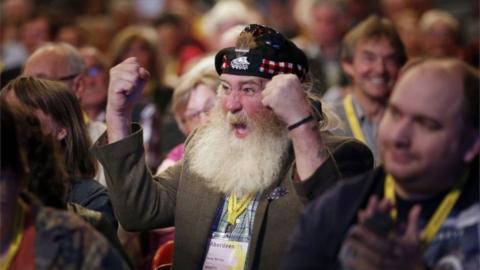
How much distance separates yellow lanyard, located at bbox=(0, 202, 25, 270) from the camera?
13.1 feet

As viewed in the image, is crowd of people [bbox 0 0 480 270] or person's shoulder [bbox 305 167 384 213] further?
person's shoulder [bbox 305 167 384 213]

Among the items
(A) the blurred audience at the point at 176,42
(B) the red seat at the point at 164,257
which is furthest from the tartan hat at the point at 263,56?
(A) the blurred audience at the point at 176,42

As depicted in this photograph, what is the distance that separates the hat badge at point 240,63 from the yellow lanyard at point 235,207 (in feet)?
1.93

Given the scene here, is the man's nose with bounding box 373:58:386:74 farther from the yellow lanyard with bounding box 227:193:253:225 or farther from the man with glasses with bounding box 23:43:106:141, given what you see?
the yellow lanyard with bounding box 227:193:253:225

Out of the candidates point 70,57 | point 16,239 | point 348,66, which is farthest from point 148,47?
point 16,239

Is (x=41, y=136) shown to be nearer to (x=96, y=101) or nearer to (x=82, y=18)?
(x=96, y=101)

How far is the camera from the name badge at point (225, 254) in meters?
5.00

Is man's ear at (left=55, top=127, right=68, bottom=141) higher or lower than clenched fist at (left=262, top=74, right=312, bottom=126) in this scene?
lower

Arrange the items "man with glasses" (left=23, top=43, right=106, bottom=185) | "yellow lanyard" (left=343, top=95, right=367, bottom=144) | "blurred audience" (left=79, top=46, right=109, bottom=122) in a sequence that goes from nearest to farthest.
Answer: "man with glasses" (left=23, top=43, right=106, bottom=185) < "yellow lanyard" (left=343, top=95, right=367, bottom=144) < "blurred audience" (left=79, top=46, right=109, bottom=122)

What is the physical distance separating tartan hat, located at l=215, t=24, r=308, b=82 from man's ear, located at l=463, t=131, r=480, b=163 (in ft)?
4.63

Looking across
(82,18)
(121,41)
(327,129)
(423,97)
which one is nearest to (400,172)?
(423,97)

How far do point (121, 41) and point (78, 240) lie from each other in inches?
213

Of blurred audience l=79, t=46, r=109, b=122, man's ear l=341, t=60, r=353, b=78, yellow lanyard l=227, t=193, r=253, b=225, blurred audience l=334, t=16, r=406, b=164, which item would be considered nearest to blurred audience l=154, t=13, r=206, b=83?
blurred audience l=79, t=46, r=109, b=122

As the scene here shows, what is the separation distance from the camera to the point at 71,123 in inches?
211
